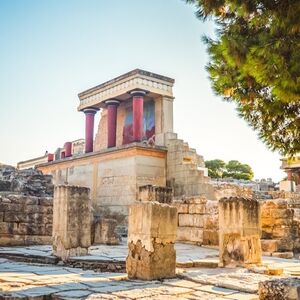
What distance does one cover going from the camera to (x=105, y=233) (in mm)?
11094

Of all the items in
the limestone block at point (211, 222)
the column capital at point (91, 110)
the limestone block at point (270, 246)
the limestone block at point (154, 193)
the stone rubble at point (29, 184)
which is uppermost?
the column capital at point (91, 110)

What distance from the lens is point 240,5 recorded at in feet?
11.7

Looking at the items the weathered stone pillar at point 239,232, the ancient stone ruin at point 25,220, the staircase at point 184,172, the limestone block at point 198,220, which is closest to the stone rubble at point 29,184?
the ancient stone ruin at point 25,220

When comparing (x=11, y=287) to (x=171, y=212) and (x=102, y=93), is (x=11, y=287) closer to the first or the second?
(x=171, y=212)

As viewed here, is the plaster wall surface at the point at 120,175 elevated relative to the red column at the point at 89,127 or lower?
lower

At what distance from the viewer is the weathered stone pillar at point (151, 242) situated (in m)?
5.86

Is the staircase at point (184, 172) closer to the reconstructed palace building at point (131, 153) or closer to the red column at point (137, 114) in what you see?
the reconstructed palace building at point (131, 153)

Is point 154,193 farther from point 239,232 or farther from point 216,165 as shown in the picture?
point 216,165

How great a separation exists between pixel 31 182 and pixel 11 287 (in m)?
10.4

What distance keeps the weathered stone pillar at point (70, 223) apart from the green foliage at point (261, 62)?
474 cm

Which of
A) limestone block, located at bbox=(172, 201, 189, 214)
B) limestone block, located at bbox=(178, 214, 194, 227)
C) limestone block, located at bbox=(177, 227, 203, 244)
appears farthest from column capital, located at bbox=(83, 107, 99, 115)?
limestone block, located at bbox=(177, 227, 203, 244)

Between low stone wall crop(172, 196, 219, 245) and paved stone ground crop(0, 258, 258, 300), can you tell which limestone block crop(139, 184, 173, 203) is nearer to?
low stone wall crop(172, 196, 219, 245)

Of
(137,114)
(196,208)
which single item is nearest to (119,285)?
(196,208)

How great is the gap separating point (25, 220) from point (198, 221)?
4869 mm
